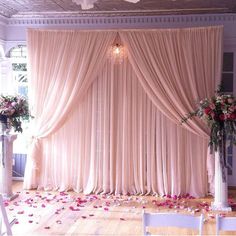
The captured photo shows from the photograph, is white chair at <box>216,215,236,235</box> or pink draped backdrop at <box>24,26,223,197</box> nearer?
white chair at <box>216,215,236,235</box>

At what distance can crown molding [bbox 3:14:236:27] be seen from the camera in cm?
664

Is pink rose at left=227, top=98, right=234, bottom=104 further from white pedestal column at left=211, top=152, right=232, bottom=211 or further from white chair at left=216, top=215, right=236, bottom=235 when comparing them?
white chair at left=216, top=215, right=236, bottom=235

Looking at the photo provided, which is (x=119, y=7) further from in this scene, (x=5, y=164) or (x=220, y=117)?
(x=5, y=164)

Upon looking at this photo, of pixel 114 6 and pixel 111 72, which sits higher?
pixel 114 6

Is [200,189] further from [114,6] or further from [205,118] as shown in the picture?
[114,6]

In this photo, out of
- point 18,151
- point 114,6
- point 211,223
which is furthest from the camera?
point 18,151

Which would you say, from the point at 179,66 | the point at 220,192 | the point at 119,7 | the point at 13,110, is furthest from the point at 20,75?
the point at 220,192

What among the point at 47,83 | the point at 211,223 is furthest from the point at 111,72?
the point at 211,223

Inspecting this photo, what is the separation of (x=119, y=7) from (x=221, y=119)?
239cm

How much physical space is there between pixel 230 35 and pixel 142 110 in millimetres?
1917

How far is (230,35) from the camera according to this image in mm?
6664

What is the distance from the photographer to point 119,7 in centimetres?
634

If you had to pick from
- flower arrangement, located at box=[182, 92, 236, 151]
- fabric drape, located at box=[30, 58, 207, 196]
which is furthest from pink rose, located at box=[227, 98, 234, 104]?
fabric drape, located at box=[30, 58, 207, 196]

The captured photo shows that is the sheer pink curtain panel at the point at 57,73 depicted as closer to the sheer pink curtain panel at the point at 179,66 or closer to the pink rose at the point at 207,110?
the sheer pink curtain panel at the point at 179,66
